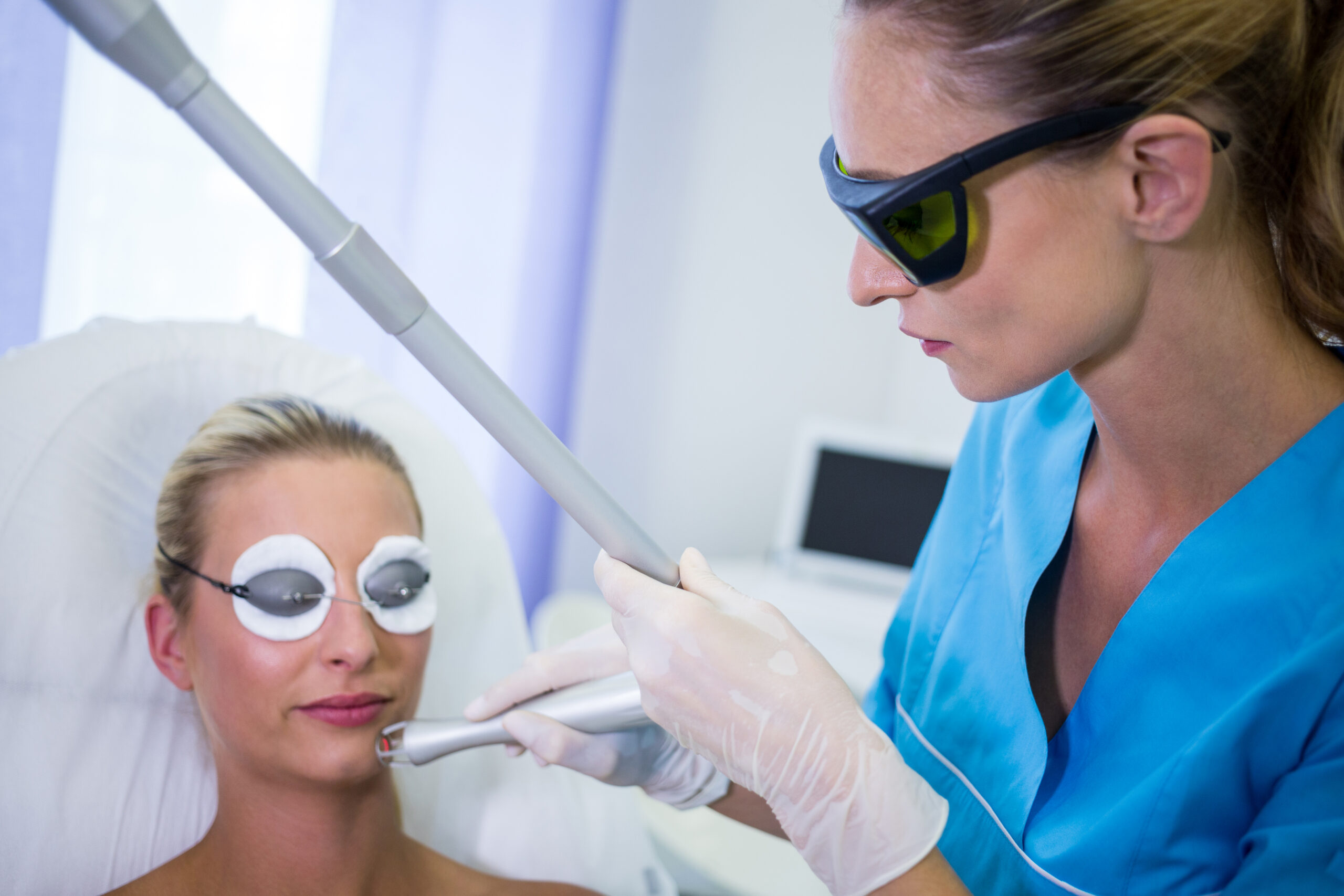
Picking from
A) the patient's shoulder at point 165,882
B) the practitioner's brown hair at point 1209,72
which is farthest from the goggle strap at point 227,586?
the practitioner's brown hair at point 1209,72

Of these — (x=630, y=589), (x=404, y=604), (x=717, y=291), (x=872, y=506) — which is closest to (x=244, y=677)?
(x=404, y=604)

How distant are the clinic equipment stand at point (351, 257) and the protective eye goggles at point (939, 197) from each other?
30 centimetres

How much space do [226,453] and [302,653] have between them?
250 mm

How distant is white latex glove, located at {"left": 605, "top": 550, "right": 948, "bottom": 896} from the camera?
777mm

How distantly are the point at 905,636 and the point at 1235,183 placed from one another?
1.96ft

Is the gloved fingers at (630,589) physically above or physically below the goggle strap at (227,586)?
below

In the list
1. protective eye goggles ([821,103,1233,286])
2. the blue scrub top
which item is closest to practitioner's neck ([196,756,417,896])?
the blue scrub top

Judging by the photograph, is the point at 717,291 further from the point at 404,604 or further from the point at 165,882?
the point at 165,882

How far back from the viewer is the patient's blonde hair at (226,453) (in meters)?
1.05

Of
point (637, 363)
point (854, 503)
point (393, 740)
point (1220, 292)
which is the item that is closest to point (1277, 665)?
point (1220, 292)

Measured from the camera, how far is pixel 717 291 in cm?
271

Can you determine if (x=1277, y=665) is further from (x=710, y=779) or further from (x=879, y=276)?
(x=710, y=779)

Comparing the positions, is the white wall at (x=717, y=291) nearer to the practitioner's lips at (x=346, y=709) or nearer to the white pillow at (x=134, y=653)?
the white pillow at (x=134, y=653)

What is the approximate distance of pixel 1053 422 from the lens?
1073 millimetres
